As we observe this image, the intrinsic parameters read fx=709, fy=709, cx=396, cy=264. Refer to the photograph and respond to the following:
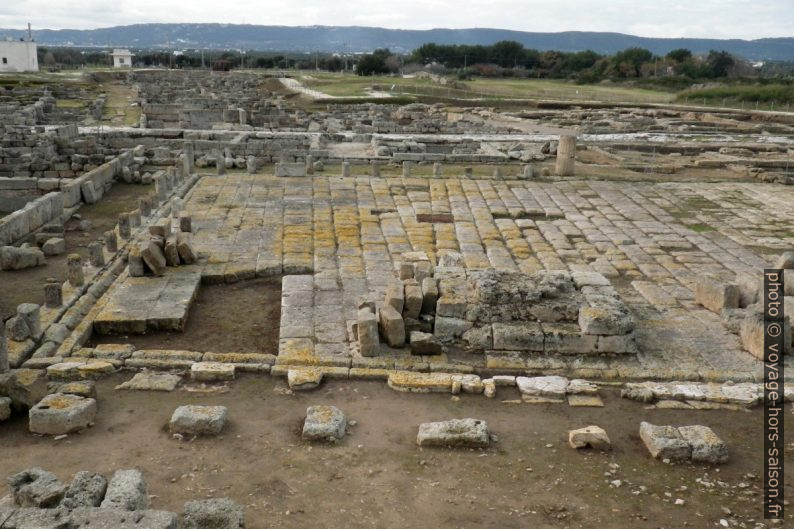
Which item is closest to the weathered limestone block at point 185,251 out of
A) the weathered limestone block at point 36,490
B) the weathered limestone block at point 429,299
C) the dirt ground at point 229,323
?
the dirt ground at point 229,323

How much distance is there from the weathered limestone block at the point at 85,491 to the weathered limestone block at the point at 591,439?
429 cm

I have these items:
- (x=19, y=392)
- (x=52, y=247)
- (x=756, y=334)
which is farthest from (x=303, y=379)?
(x=52, y=247)

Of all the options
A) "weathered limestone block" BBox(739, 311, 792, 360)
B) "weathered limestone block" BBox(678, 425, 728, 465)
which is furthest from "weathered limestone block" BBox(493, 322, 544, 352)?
"weathered limestone block" BBox(739, 311, 792, 360)

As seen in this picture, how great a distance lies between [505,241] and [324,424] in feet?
28.5

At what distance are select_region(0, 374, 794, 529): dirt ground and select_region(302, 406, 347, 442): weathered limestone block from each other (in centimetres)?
13

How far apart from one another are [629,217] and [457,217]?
14.0 feet

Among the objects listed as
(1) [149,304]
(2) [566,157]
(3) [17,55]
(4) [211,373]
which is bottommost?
(4) [211,373]

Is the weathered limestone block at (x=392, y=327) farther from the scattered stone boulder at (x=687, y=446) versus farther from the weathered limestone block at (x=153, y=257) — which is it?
the weathered limestone block at (x=153, y=257)

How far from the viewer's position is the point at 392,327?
9289 millimetres

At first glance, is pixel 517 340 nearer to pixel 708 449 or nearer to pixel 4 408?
pixel 708 449

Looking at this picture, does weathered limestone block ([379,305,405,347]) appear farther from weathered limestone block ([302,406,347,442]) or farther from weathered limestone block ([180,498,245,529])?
weathered limestone block ([180,498,245,529])

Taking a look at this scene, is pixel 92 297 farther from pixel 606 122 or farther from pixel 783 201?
pixel 606 122

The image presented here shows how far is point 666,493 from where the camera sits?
618 centimetres

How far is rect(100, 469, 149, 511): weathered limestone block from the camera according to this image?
506 cm
